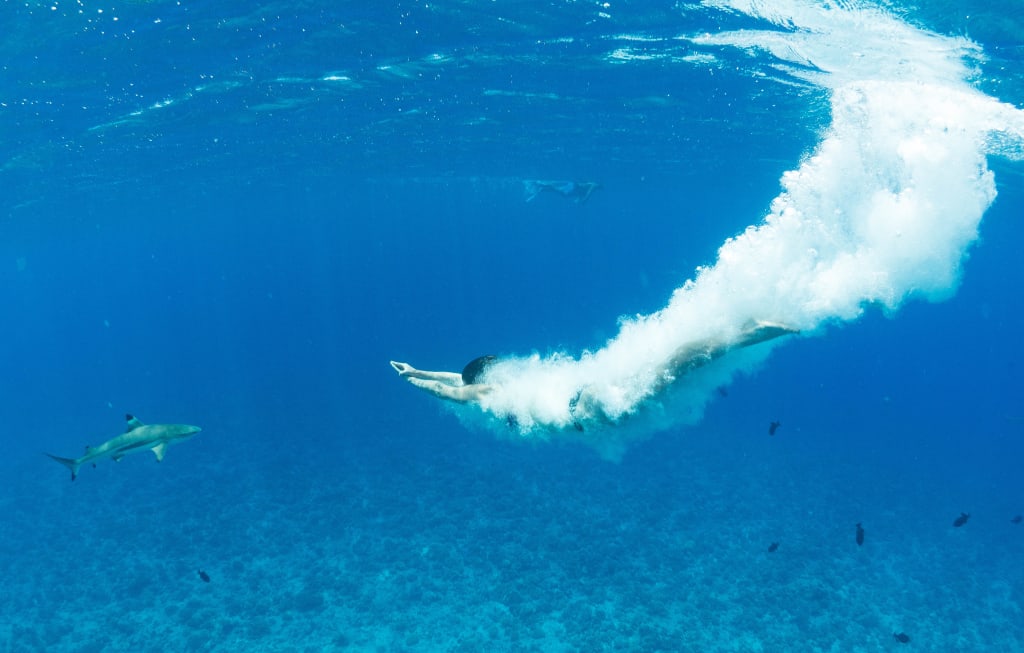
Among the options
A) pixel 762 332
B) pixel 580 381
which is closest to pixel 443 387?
pixel 580 381

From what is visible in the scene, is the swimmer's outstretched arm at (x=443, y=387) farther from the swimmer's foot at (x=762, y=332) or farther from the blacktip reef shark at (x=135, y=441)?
the blacktip reef shark at (x=135, y=441)

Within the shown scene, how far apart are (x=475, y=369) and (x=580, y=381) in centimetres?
191

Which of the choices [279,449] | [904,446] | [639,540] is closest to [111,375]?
[279,449]

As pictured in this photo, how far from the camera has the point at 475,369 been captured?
10.1 meters

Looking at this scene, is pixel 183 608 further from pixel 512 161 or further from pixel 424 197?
pixel 424 197

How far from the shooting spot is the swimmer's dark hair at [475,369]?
33.2 ft

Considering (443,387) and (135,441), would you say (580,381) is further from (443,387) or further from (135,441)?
(135,441)

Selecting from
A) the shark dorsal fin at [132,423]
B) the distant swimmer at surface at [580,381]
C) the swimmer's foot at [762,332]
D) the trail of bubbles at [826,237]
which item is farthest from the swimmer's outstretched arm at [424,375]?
the shark dorsal fin at [132,423]

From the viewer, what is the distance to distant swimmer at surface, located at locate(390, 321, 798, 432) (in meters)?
8.91

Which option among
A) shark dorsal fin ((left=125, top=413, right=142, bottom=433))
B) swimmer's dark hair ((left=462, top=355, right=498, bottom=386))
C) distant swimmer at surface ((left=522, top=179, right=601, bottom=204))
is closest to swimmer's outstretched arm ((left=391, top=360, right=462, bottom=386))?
swimmer's dark hair ((left=462, top=355, right=498, bottom=386))

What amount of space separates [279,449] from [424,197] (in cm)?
4762

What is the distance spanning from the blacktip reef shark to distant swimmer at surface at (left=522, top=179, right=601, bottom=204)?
29.8m

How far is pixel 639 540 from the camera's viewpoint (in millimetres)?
18047

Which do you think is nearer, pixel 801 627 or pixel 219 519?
pixel 801 627
